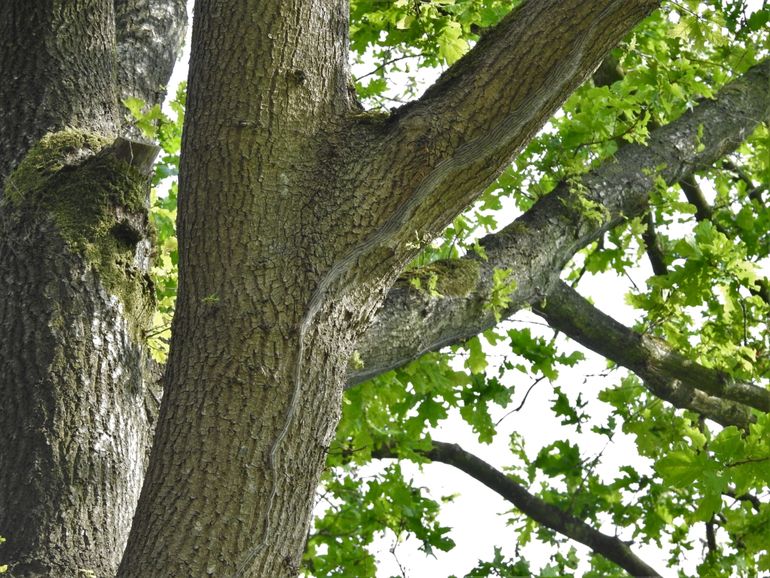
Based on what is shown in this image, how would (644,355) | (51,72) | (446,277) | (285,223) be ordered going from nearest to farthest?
1. (285,223)
2. (51,72)
3. (446,277)
4. (644,355)

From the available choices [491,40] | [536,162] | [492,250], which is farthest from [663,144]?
[491,40]

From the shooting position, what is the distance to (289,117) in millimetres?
2619

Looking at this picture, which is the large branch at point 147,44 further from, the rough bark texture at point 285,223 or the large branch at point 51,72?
the rough bark texture at point 285,223

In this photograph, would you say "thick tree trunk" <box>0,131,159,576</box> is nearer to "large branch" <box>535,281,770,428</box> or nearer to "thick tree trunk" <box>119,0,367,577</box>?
"thick tree trunk" <box>119,0,367,577</box>

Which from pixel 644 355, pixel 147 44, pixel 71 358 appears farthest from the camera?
pixel 644 355

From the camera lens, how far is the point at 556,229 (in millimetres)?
4352

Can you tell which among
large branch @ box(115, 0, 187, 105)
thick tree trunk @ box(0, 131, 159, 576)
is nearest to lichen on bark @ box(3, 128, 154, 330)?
thick tree trunk @ box(0, 131, 159, 576)

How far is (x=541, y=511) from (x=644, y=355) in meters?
2.23

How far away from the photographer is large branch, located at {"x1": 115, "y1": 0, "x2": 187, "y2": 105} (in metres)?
4.20

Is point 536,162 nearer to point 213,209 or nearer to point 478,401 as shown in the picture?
point 478,401

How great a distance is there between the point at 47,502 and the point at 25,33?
5.89 ft

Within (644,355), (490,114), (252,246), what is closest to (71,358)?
(252,246)

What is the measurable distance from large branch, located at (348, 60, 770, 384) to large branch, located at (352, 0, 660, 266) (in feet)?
3.18

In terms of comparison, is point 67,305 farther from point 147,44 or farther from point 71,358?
point 147,44
